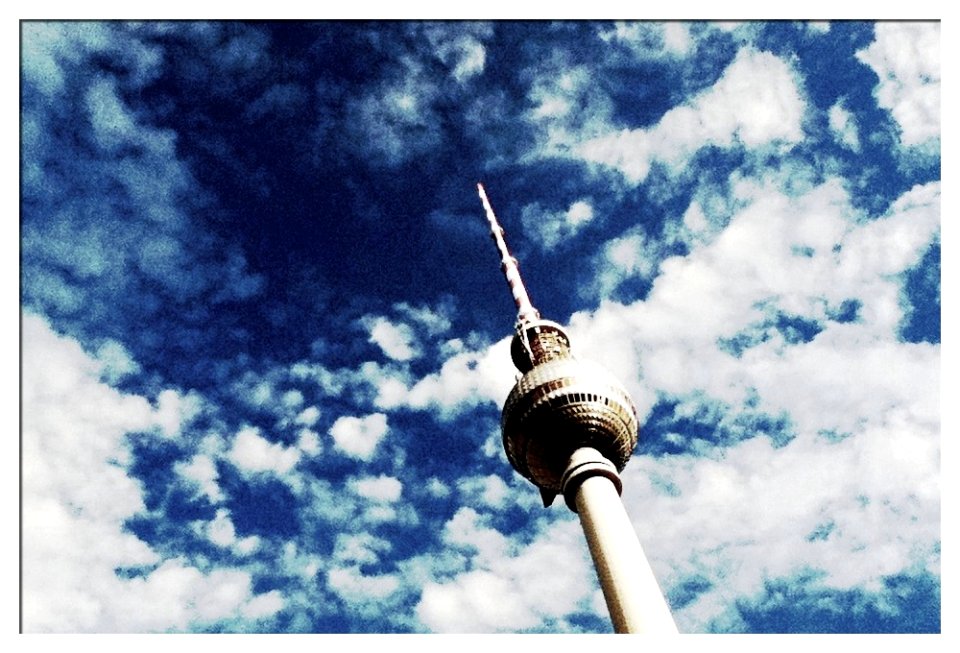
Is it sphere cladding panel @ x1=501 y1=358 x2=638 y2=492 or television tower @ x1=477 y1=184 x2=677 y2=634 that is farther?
sphere cladding panel @ x1=501 y1=358 x2=638 y2=492

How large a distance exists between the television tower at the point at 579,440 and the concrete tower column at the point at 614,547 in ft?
0.16

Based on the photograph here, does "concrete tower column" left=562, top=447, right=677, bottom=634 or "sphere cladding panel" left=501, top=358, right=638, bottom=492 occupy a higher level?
"sphere cladding panel" left=501, top=358, right=638, bottom=492

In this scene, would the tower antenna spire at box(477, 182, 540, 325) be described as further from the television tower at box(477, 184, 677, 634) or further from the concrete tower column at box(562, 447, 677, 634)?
the concrete tower column at box(562, 447, 677, 634)

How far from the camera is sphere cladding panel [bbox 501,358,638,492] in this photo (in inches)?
1597

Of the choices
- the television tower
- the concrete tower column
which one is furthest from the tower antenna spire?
the concrete tower column

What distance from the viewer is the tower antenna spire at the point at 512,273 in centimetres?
5159

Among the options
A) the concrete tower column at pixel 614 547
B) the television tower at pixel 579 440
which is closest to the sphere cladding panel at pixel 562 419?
the television tower at pixel 579 440

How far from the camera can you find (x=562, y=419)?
133ft

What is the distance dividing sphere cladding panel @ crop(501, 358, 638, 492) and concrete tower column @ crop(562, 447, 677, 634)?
1426 mm

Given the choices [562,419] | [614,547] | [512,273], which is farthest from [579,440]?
[512,273]

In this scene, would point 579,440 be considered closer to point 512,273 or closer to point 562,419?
point 562,419

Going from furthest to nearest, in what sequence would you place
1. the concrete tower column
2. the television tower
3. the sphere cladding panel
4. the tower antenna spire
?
the tower antenna spire, the sphere cladding panel, the television tower, the concrete tower column
